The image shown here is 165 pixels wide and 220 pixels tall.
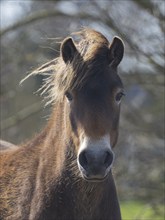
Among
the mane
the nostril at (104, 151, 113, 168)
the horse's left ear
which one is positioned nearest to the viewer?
the nostril at (104, 151, 113, 168)

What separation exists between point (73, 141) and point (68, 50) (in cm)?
72

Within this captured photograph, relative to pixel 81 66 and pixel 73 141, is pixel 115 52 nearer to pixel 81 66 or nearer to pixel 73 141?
pixel 81 66

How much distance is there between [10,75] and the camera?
12961mm

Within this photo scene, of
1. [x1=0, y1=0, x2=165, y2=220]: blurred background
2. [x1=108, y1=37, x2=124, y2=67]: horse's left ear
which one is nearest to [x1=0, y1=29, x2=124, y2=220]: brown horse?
[x1=108, y1=37, x2=124, y2=67]: horse's left ear

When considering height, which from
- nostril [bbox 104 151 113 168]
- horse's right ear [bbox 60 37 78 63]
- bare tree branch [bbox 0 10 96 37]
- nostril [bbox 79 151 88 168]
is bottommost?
nostril [bbox 104 151 113 168]

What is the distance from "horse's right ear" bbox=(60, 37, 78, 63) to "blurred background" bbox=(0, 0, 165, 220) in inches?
160

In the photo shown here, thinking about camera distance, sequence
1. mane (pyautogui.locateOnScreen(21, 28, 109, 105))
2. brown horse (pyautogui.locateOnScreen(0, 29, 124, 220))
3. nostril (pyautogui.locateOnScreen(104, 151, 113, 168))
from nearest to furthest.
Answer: nostril (pyautogui.locateOnScreen(104, 151, 113, 168)) → brown horse (pyautogui.locateOnScreen(0, 29, 124, 220)) → mane (pyautogui.locateOnScreen(21, 28, 109, 105))

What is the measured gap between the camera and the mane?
520cm

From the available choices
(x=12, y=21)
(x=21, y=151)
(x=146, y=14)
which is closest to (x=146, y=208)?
(x=146, y=14)

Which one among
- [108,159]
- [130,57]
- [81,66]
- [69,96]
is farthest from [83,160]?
[130,57]

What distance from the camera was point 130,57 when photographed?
10102 millimetres

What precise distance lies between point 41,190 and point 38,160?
32 cm

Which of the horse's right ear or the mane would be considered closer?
the mane

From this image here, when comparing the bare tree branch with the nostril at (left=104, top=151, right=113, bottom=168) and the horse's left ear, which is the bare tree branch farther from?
the nostril at (left=104, top=151, right=113, bottom=168)
